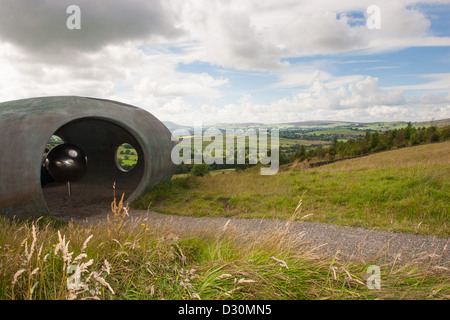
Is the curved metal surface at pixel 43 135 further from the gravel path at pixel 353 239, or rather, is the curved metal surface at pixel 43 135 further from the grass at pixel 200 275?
the grass at pixel 200 275

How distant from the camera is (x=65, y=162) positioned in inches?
357

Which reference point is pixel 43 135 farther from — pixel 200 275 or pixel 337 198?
pixel 337 198

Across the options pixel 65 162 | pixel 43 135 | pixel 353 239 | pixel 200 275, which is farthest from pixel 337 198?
pixel 65 162

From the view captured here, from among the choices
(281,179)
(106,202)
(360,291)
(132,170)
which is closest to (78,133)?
(132,170)

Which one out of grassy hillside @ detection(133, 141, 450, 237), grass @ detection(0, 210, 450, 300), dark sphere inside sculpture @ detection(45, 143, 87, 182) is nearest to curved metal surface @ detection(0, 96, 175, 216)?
dark sphere inside sculpture @ detection(45, 143, 87, 182)

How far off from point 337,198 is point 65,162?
316 inches

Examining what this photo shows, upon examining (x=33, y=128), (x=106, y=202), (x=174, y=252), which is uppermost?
(x=33, y=128)

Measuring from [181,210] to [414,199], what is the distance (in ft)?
20.7

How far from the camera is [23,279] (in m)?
3.28

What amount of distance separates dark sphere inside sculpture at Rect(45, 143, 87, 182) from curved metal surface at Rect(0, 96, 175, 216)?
0.82 m

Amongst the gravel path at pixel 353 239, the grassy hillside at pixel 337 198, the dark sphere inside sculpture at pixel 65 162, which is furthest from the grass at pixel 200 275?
the dark sphere inside sculpture at pixel 65 162

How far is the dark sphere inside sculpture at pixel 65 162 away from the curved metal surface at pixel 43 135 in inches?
32.3
